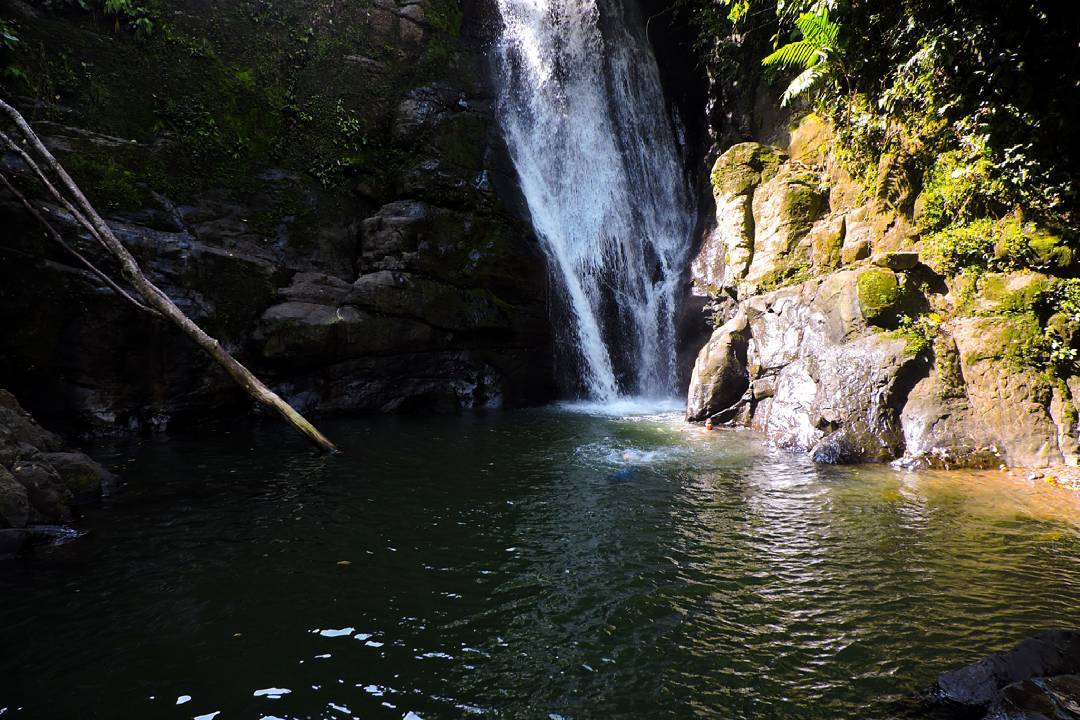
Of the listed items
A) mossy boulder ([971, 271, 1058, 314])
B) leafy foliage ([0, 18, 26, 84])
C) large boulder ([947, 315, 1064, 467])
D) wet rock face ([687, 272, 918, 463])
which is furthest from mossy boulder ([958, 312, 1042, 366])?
leafy foliage ([0, 18, 26, 84])

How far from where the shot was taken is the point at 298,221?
12.8m

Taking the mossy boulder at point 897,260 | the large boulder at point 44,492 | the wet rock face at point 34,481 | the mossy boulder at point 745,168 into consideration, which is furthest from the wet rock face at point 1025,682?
the mossy boulder at point 745,168

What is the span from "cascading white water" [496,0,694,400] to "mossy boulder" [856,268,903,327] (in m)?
5.97

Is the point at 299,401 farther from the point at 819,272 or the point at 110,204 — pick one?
the point at 819,272

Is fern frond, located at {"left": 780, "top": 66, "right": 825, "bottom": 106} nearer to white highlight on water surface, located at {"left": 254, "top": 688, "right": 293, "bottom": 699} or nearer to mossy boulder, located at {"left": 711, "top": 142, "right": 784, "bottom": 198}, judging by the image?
mossy boulder, located at {"left": 711, "top": 142, "right": 784, "bottom": 198}

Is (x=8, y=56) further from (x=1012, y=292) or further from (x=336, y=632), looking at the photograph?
(x=1012, y=292)

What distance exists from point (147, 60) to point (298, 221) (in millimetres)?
4701

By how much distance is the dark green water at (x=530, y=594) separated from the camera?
295 centimetres

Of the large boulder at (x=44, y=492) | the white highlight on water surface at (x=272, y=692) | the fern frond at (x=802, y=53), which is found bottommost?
the white highlight on water surface at (x=272, y=692)

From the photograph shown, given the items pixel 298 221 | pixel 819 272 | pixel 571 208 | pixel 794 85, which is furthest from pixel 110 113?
pixel 819 272

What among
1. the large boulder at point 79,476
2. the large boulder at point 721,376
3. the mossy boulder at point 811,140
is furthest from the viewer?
the mossy boulder at point 811,140

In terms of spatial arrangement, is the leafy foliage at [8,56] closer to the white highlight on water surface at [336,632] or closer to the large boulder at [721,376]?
the white highlight on water surface at [336,632]

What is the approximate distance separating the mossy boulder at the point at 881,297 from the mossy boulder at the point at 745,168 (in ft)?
14.5

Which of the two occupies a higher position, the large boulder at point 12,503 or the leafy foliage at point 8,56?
the leafy foliage at point 8,56
